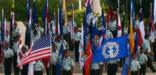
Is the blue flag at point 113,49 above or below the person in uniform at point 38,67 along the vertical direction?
above

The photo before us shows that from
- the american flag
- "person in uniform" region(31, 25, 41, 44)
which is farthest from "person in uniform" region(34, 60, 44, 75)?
the american flag

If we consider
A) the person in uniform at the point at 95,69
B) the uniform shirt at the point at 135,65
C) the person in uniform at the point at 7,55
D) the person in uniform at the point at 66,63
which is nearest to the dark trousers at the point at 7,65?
the person in uniform at the point at 7,55

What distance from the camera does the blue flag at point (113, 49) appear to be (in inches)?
643

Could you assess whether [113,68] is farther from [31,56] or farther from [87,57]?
[31,56]

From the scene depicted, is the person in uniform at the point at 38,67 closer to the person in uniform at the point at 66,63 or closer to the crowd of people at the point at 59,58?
the crowd of people at the point at 59,58

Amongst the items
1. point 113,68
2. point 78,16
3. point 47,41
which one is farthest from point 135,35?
point 78,16

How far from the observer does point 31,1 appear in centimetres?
1944

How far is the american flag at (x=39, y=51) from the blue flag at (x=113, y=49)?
4.58ft

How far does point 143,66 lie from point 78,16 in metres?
16.2

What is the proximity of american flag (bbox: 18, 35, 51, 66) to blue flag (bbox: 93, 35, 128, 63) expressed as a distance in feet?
4.58

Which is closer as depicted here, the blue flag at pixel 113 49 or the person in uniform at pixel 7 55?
the blue flag at pixel 113 49

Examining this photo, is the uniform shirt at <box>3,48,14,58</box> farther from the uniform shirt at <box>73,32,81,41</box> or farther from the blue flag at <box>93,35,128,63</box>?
the blue flag at <box>93,35,128,63</box>

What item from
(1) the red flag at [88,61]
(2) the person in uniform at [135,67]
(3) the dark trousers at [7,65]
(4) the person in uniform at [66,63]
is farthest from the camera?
(3) the dark trousers at [7,65]

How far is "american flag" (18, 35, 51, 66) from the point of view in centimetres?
1658
